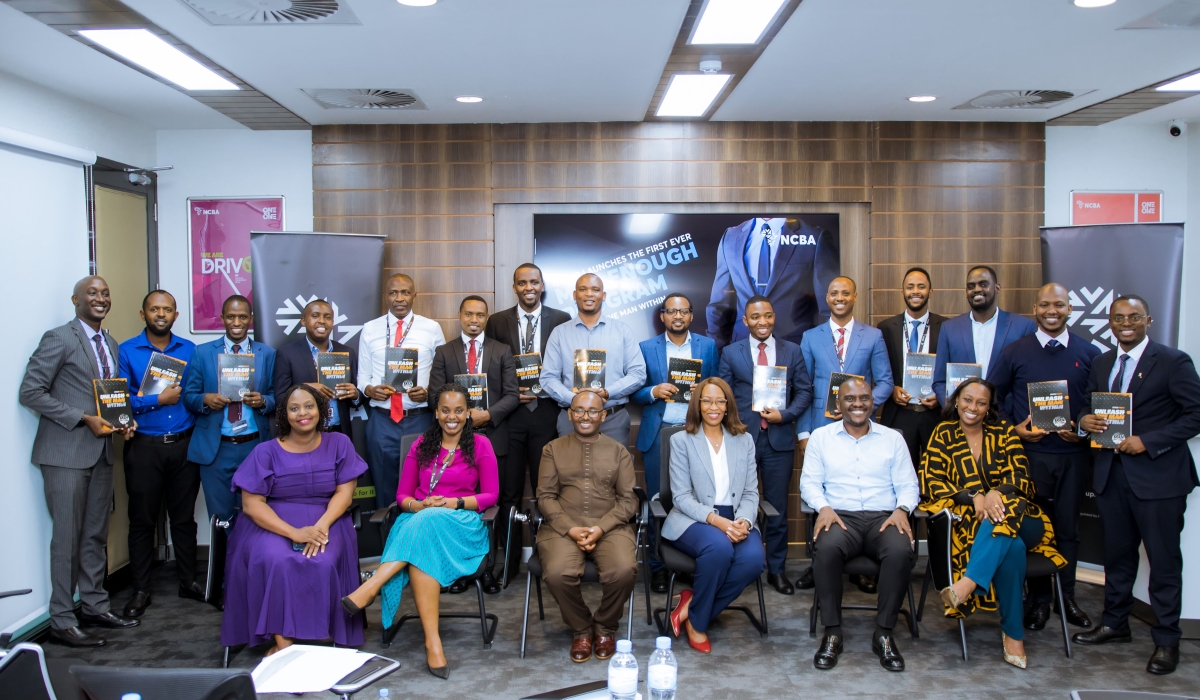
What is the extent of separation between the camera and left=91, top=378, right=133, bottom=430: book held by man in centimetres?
439

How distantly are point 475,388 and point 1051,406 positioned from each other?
3222mm

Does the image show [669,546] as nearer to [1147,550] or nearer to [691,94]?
[1147,550]

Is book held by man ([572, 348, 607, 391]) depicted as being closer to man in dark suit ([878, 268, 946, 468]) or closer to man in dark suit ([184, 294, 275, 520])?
man in dark suit ([878, 268, 946, 468])

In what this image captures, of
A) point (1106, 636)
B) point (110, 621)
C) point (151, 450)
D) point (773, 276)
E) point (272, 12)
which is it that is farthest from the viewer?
point (773, 276)

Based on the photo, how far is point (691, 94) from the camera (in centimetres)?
539

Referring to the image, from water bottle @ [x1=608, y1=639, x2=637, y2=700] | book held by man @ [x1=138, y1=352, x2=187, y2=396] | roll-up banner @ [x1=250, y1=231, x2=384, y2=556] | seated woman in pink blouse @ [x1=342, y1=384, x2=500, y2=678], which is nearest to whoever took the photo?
water bottle @ [x1=608, y1=639, x2=637, y2=700]

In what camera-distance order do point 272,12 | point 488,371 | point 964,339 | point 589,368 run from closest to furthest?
point 272,12
point 589,368
point 964,339
point 488,371

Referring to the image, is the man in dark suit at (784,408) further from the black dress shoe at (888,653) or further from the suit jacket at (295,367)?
the suit jacket at (295,367)

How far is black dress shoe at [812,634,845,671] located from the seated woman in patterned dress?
57 centimetres

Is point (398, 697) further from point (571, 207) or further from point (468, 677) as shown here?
point (571, 207)

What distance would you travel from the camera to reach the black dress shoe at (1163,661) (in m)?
3.88

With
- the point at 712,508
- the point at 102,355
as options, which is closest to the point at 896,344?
the point at 712,508

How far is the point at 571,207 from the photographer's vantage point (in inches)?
243

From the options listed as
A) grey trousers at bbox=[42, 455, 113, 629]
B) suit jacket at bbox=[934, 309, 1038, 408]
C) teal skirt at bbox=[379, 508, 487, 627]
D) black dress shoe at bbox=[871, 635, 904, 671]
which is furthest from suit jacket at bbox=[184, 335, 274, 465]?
suit jacket at bbox=[934, 309, 1038, 408]
